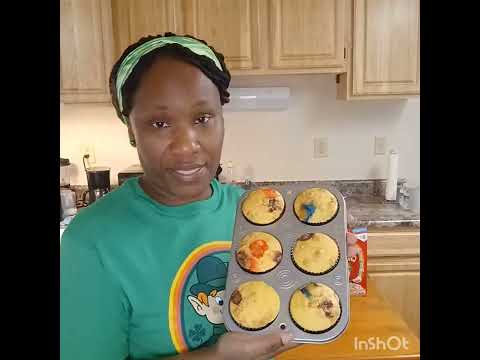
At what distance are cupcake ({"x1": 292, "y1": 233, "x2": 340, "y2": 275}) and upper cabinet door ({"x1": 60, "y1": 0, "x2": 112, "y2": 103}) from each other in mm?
1263

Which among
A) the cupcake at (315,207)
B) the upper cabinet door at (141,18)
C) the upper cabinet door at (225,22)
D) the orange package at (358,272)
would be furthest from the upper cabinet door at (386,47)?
the cupcake at (315,207)

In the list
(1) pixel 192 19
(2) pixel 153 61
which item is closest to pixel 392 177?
(1) pixel 192 19

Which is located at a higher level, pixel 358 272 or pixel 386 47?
pixel 386 47

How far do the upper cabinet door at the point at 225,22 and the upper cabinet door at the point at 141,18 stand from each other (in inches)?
2.1

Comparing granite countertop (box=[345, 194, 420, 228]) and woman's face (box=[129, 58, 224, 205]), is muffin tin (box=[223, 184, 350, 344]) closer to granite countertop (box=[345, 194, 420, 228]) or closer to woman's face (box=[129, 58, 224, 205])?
woman's face (box=[129, 58, 224, 205])

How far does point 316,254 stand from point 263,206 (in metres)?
0.12

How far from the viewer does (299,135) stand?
1972 millimetres

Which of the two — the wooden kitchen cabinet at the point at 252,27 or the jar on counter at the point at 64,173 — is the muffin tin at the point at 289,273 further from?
the jar on counter at the point at 64,173

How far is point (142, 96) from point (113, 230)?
18 cm

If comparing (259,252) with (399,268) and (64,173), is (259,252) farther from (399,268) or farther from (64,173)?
(64,173)

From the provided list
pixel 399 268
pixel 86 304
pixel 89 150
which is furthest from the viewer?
pixel 89 150

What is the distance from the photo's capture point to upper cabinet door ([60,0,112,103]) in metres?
1.67
